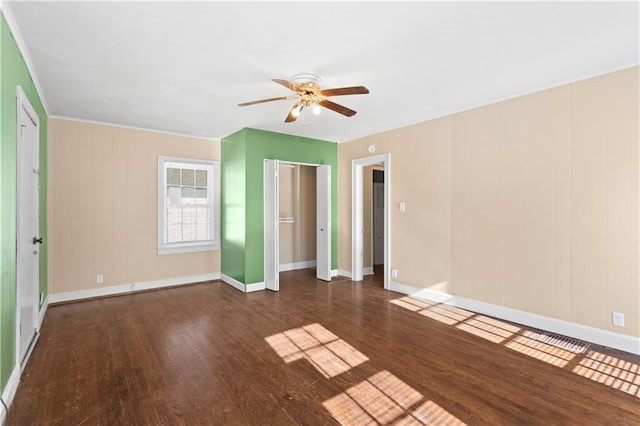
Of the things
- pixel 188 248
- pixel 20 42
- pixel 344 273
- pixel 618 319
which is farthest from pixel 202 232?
pixel 618 319

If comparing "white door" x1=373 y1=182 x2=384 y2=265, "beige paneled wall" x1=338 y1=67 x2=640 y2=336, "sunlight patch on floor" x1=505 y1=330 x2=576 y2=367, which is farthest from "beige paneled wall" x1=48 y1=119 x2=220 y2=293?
"sunlight patch on floor" x1=505 y1=330 x2=576 y2=367

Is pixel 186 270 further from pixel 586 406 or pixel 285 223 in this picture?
pixel 586 406

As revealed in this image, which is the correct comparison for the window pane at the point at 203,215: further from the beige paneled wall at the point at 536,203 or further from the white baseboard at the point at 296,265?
the beige paneled wall at the point at 536,203

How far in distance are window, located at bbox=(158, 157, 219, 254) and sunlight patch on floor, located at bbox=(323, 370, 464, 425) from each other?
4164mm

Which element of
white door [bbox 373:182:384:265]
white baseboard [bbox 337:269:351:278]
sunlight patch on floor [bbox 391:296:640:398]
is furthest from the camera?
white door [bbox 373:182:384:265]

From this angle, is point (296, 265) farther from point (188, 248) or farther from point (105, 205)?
point (105, 205)

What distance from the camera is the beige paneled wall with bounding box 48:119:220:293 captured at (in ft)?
14.4

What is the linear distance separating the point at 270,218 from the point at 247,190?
1.98 ft

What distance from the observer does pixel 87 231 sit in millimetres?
4594

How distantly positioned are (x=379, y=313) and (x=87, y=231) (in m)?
4.39

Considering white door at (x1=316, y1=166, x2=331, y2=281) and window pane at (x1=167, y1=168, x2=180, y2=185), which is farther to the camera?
white door at (x1=316, y1=166, x2=331, y2=281)

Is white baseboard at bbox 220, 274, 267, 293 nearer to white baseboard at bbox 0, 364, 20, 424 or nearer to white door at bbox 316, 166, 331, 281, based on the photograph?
white door at bbox 316, 166, 331, 281

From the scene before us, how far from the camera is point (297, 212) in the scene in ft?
23.2

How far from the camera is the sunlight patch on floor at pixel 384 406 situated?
1.96 metres
